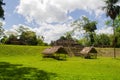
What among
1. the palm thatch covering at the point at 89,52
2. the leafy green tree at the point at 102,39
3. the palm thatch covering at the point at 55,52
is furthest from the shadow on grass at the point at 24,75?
the leafy green tree at the point at 102,39

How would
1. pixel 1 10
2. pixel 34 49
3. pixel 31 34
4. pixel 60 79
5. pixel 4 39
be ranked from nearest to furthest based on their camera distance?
pixel 60 79
pixel 1 10
pixel 34 49
pixel 4 39
pixel 31 34

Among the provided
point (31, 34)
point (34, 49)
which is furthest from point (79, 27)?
point (34, 49)

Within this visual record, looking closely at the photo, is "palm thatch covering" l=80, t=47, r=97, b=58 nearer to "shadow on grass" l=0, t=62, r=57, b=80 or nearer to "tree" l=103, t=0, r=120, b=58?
"tree" l=103, t=0, r=120, b=58

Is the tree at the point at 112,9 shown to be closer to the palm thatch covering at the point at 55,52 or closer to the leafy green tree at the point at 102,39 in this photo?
the palm thatch covering at the point at 55,52

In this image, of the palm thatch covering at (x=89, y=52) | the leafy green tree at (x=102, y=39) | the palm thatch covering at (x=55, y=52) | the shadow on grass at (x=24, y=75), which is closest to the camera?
the shadow on grass at (x=24, y=75)

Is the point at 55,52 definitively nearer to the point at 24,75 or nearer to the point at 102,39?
the point at 24,75

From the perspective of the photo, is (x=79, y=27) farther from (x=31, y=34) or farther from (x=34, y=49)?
(x=34, y=49)

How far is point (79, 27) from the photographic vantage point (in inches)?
3745

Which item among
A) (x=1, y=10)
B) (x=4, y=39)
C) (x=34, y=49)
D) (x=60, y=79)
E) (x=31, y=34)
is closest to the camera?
(x=60, y=79)

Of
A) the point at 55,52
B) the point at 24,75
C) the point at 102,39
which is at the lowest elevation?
the point at 24,75

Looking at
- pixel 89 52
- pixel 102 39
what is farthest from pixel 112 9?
pixel 102 39

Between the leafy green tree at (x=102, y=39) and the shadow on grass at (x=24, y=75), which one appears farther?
the leafy green tree at (x=102, y=39)

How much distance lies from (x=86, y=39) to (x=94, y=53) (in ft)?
105

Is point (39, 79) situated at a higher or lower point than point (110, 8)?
lower
